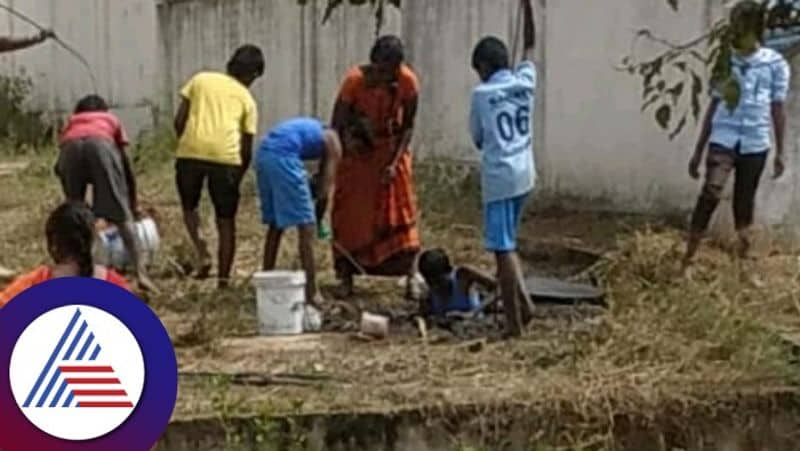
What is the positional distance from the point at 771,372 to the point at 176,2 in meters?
12.0

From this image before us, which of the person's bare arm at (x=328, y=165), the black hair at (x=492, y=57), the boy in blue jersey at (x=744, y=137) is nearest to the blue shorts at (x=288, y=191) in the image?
the person's bare arm at (x=328, y=165)

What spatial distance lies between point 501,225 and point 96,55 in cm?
1255

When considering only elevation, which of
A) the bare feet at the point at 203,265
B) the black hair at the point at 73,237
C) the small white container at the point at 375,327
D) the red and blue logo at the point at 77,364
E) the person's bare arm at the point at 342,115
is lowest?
the bare feet at the point at 203,265

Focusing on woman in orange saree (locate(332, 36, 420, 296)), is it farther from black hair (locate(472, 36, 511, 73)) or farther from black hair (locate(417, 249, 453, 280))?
black hair (locate(472, 36, 511, 73))

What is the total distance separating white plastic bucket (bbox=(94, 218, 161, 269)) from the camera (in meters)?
9.72

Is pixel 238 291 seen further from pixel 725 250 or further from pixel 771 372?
pixel 771 372

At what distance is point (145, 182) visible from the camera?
15.4 m

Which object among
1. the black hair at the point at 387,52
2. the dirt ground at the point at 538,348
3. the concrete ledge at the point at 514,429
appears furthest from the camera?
the black hair at the point at 387,52

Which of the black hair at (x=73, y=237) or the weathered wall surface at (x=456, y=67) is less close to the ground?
the black hair at (x=73, y=237)

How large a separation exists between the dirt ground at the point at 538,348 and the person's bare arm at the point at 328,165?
60 cm

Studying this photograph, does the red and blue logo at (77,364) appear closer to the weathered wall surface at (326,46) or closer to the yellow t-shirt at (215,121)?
the yellow t-shirt at (215,121)

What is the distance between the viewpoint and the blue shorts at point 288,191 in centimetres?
890

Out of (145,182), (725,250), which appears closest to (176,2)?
(145,182)

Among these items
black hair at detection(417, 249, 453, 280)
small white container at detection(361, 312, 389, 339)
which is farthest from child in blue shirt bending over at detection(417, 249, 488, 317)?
small white container at detection(361, 312, 389, 339)
